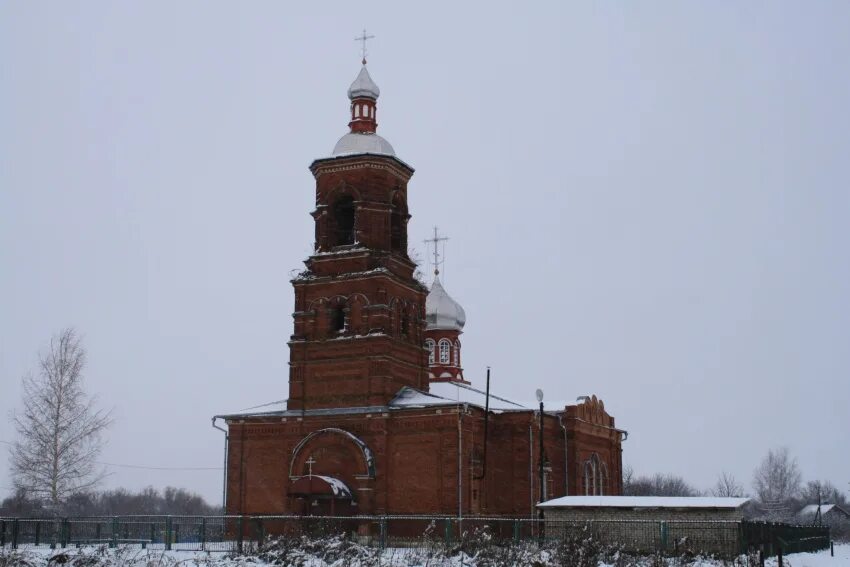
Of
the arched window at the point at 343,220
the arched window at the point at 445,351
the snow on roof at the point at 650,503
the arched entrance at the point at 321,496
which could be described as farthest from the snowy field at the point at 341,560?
the arched window at the point at 445,351

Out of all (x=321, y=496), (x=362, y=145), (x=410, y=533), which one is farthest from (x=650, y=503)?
(x=362, y=145)

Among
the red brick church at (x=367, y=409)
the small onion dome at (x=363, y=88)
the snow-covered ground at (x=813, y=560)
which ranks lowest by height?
the snow-covered ground at (x=813, y=560)

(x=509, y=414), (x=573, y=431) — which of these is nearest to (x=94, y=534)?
(x=509, y=414)

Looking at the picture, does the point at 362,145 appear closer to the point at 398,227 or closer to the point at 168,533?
the point at 398,227

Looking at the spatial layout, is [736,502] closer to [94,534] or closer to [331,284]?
[331,284]

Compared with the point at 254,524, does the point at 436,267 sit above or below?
above

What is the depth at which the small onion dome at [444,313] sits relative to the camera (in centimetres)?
4694

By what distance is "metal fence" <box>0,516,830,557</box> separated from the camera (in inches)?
1083

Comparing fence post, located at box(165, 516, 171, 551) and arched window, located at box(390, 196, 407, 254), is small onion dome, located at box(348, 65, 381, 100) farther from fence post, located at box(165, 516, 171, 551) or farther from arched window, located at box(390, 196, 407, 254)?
fence post, located at box(165, 516, 171, 551)

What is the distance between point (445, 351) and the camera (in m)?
47.1

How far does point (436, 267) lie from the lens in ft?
161

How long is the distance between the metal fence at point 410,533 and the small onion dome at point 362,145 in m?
12.8

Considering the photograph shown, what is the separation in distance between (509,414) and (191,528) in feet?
39.6

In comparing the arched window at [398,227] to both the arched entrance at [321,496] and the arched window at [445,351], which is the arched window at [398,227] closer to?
the arched entrance at [321,496]
